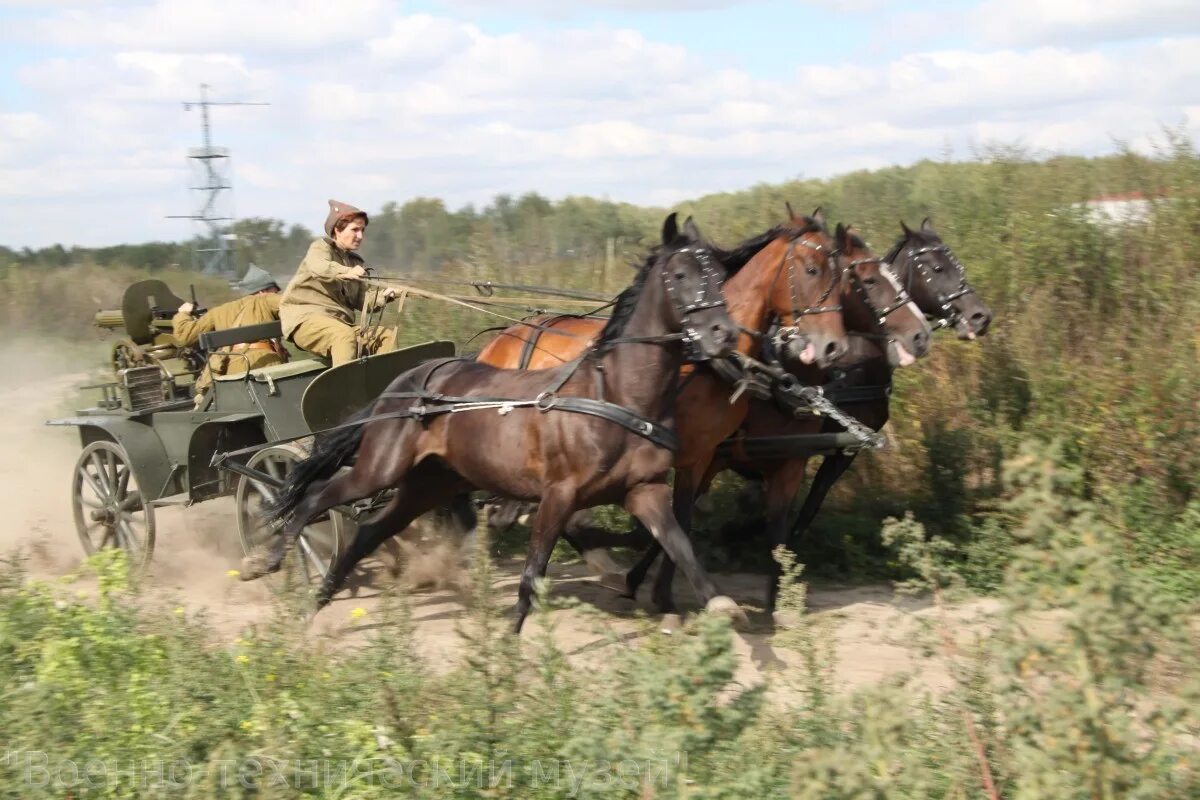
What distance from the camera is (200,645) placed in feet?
18.1

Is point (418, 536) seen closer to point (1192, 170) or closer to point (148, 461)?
point (148, 461)

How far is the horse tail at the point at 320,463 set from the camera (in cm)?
781

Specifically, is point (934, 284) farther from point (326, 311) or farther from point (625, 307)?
point (326, 311)

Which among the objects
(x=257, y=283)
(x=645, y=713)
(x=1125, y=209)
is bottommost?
(x=645, y=713)

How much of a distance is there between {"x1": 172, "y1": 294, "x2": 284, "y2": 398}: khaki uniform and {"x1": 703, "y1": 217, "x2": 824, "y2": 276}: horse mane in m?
3.64

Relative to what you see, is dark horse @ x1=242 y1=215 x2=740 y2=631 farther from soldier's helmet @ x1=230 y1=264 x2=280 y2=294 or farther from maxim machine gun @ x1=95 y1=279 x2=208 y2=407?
soldier's helmet @ x1=230 y1=264 x2=280 y2=294

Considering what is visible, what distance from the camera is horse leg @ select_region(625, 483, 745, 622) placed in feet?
20.9

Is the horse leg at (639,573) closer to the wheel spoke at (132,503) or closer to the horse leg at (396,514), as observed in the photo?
the horse leg at (396,514)

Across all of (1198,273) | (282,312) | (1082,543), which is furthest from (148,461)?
(1198,273)

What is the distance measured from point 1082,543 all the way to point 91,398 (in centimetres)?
1532

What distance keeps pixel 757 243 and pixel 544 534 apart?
2.21 metres

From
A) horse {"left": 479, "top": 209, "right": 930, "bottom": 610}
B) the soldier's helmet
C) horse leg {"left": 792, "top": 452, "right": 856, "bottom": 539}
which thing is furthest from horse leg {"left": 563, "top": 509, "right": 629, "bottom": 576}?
the soldier's helmet

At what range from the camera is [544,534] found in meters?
6.79

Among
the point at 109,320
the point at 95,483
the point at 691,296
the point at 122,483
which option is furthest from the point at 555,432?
the point at 109,320
